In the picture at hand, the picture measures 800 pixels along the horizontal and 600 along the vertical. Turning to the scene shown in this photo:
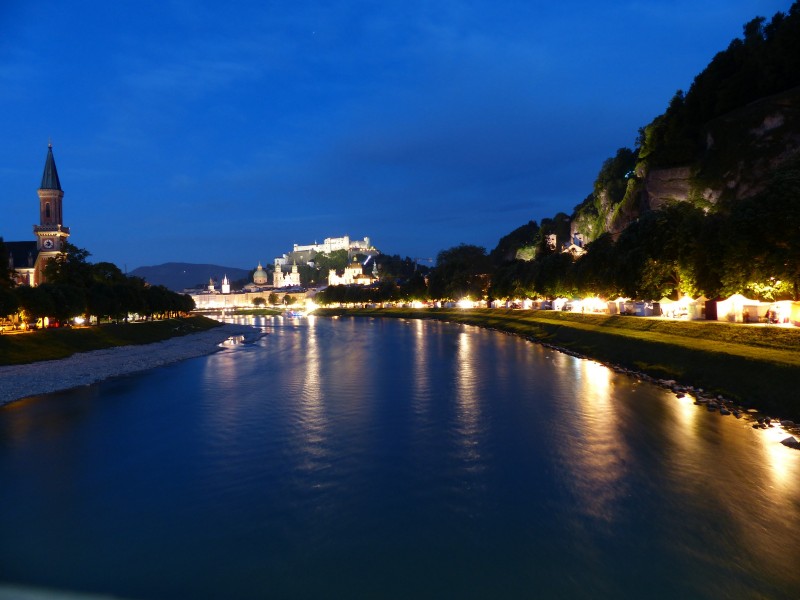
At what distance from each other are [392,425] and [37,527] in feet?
51.4

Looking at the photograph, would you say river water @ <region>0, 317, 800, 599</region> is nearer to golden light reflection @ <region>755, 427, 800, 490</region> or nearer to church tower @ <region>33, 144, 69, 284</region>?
golden light reflection @ <region>755, 427, 800, 490</region>

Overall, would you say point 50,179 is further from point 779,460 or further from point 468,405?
point 779,460

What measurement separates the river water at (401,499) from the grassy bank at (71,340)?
22949mm

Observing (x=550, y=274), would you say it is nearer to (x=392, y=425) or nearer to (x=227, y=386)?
(x=227, y=386)

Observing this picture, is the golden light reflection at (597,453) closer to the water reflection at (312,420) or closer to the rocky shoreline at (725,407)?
the rocky shoreline at (725,407)

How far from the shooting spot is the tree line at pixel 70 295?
65.0 meters

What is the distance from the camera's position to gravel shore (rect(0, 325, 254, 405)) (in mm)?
40634

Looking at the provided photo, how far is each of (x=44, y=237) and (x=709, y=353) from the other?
14823 cm

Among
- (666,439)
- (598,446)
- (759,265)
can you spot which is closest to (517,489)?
(598,446)

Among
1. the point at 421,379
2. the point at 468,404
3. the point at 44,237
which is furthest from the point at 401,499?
the point at 44,237

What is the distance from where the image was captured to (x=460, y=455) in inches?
905

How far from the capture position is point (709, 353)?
120 feet

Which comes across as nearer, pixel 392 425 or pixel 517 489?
pixel 517 489

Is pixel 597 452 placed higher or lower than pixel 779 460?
lower
